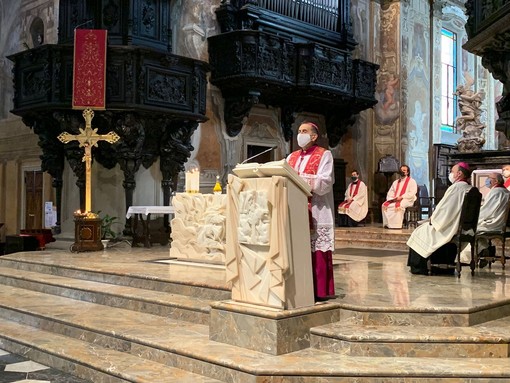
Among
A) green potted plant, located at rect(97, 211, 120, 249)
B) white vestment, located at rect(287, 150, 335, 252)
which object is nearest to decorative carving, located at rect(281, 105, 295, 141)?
green potted plant, located at rect(97, 211, 120, 249)

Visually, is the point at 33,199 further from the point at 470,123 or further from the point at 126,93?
the point at 470,123

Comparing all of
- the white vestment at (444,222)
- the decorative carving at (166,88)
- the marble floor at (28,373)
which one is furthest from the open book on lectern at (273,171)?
the decorative carving at (166,88)

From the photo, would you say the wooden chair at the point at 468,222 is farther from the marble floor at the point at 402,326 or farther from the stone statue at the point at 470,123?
the stone statue at the point at 470,123

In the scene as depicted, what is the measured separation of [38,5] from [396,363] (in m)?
12.2

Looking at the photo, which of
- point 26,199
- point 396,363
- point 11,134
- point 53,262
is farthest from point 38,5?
point 396,363

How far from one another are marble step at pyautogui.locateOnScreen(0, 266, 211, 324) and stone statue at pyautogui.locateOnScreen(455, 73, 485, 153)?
35.0 feet

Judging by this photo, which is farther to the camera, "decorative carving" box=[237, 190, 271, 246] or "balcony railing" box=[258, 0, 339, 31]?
"balcony railing" box=[258, 0, 339, 31]

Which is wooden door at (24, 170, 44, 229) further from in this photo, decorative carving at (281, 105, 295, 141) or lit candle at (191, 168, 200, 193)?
lit candle at (191, 168, 200, 193)

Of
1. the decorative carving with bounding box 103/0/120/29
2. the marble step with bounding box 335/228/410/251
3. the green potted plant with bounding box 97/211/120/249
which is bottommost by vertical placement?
the marble step with bounding box 335/228/410/251

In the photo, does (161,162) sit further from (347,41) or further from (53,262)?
(347,41)

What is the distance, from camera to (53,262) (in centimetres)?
891

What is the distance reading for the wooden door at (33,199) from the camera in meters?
14.1

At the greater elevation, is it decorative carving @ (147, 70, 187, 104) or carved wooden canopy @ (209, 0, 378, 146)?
carved wooden canopy @ (209, 0, 378, 146)

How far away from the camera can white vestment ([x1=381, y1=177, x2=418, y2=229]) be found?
547 inches
